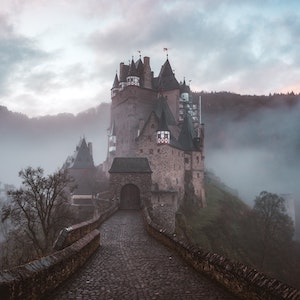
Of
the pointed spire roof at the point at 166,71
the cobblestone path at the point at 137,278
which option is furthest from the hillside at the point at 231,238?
the pointed spire roof at the point at 166,71

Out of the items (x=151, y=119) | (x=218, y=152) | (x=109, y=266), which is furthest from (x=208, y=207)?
(x=218, y=152)

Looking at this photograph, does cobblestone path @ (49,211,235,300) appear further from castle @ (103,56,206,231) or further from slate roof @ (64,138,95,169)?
slate roof @ (64,138,95,169)

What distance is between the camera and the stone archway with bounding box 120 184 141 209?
136 ft

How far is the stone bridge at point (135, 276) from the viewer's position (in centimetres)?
742

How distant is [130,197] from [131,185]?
1.34 meters

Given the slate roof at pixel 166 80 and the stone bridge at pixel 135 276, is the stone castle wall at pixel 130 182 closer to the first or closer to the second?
the stone bridge at pixel 135 276

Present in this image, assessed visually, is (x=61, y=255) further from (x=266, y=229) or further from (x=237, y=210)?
(x=237, y=210)

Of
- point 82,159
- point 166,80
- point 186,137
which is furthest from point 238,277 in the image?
point 166,80

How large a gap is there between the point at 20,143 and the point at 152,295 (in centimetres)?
16243

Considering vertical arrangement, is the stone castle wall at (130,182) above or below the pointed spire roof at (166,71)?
below

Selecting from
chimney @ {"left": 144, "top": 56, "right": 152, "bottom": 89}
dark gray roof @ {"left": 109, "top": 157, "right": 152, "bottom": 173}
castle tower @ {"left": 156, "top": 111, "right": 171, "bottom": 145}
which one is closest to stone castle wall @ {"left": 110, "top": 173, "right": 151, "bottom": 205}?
dark gray roof @ {"left": 109, "top": 157, "right": 152, "bottom": 173}

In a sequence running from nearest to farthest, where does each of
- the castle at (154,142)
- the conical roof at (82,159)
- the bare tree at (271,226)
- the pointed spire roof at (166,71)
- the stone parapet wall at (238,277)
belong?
the stone parapet wall at (238,277) → the castle at (154,142) → the bare tree at (271,226) → the conical roof at (82,159) → the pointed spire roof at (166,71)

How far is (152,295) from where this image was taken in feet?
30.0

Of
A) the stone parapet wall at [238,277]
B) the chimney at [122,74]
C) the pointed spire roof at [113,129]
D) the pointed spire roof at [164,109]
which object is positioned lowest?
the stone parapet wall at [238,277]
